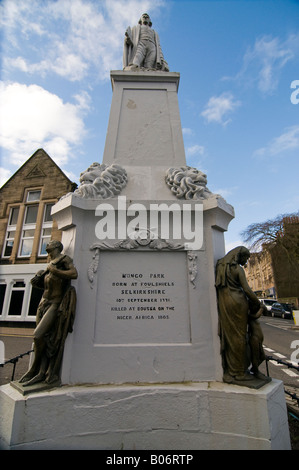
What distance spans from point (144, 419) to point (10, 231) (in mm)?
18407

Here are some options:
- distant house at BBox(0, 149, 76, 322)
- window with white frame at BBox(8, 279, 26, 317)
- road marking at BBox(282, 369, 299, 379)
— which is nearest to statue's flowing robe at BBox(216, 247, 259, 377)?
road marking at BBox(282, 369, 299, 379)

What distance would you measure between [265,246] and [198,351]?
27.9 metres

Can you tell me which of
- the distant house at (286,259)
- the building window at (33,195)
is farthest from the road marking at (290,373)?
the building window at (33,195)

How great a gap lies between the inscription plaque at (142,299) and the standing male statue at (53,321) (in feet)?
1.28

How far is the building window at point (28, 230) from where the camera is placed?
1681 cm

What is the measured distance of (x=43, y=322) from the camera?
2.79 m

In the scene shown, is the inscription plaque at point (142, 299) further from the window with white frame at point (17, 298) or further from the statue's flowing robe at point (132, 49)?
the window with white frame at point (17, 298)

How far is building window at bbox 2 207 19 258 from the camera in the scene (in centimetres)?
1723

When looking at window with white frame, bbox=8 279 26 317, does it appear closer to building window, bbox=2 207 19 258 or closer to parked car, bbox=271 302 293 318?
building window, bbox=2 207 19 258

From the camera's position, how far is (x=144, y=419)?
8.36 ft

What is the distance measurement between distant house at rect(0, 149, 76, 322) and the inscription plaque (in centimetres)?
1375

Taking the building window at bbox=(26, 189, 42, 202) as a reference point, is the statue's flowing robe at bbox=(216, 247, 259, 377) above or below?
below

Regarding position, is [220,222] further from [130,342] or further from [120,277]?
[130,342]
